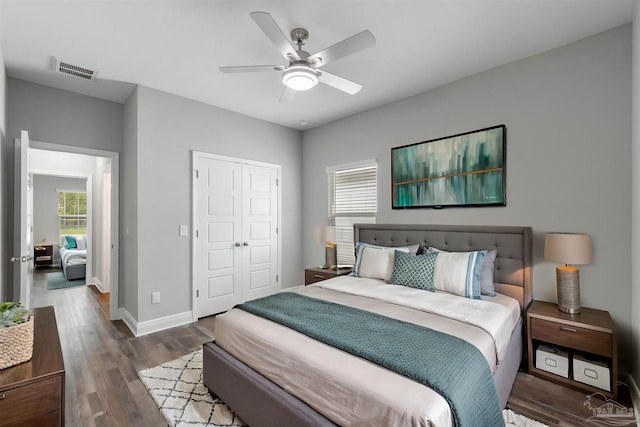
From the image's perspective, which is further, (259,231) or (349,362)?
(259,231)

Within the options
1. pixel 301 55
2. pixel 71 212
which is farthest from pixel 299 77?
pixel 71 212

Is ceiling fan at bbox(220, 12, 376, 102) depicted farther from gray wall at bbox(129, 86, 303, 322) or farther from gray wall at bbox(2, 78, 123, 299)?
gray wall at bbox(2, 78, 123, 299)

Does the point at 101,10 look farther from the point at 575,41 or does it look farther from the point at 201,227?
the point at 575,41

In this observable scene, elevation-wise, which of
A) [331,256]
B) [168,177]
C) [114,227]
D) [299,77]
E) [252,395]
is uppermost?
[299,77]

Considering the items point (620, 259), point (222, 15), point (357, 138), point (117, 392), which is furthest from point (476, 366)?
point (357, 138)

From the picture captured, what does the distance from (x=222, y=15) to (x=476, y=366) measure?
9.25ft

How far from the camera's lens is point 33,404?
128cm

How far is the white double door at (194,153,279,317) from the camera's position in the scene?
12.7 ft

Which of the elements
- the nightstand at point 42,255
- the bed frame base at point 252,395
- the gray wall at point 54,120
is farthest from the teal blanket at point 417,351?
the nightstand at point 42,255

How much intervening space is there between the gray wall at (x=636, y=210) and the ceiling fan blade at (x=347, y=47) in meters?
1.83

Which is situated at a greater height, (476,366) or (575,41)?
(575,41)

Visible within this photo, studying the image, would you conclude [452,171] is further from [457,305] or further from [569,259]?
[457,305]

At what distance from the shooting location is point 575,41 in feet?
8.25

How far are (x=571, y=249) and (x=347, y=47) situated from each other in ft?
7.58
